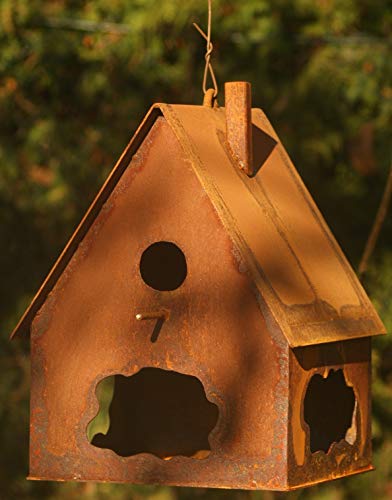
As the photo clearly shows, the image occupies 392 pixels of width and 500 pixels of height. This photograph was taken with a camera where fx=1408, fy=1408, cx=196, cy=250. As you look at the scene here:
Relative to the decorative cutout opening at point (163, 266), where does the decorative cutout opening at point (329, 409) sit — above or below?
below

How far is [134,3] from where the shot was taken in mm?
4941

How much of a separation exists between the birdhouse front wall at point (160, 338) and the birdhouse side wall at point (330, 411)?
5cm

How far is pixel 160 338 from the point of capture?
105 inches

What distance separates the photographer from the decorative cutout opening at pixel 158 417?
3.13 meters

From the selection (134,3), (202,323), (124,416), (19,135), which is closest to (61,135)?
(19,135)

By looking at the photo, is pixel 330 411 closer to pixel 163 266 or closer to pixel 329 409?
pixel 329 409

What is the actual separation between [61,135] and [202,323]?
281 centimetres

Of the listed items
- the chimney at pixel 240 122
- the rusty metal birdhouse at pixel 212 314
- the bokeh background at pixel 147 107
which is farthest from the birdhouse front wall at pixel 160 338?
the bokeh background at pixel 147 107

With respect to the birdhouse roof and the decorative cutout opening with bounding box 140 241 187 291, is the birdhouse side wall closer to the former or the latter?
the birdhouse roof

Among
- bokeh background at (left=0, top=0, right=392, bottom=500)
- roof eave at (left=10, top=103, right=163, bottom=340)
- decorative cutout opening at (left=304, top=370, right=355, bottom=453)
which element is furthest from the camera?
bokeh background at (left=0, top=0, right=392, bottom=500)

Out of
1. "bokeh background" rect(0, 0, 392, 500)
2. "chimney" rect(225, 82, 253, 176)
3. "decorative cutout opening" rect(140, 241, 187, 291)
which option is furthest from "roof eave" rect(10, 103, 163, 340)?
"bokeh background" rect(0, 0, 392, 500)

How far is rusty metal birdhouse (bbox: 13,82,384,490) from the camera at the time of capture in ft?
8.51

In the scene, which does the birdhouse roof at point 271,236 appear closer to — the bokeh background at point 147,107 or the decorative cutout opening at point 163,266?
the decorative cutout opening at point 163,266

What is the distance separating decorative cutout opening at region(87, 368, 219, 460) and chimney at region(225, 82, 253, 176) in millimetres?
625
